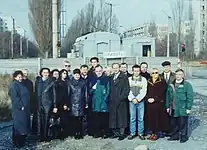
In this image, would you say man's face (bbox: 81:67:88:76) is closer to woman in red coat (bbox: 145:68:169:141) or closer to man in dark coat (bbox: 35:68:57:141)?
man in dark coat (bbox: 35:68:57:141)

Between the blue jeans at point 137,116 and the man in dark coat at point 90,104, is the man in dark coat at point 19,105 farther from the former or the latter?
the blue jeans at point 137,116

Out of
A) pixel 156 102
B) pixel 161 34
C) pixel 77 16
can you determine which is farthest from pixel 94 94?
pixel 161 34

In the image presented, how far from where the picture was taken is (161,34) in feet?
321

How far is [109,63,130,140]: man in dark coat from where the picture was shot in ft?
31.9

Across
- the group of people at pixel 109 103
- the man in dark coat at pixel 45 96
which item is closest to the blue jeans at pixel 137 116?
the group of people at pixel 109 103

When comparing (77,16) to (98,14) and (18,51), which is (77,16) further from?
(18,51)

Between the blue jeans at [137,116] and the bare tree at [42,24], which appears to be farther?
the bare tree at [42,24]

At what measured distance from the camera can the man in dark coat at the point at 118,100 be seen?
31.9 feet

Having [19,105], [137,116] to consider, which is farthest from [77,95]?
[137,116]

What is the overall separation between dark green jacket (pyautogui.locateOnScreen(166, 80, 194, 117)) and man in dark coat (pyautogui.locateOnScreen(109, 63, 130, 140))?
1.08 metres

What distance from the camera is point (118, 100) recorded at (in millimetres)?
9711

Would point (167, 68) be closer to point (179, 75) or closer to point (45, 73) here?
point (179, 75)

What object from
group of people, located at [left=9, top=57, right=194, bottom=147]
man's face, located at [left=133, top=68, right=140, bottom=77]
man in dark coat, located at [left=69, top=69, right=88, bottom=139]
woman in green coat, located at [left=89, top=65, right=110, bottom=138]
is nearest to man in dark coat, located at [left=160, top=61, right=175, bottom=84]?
group of people, located at [left=9, top=57, right=194, bottom=147]

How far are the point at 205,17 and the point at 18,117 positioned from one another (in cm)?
9825
